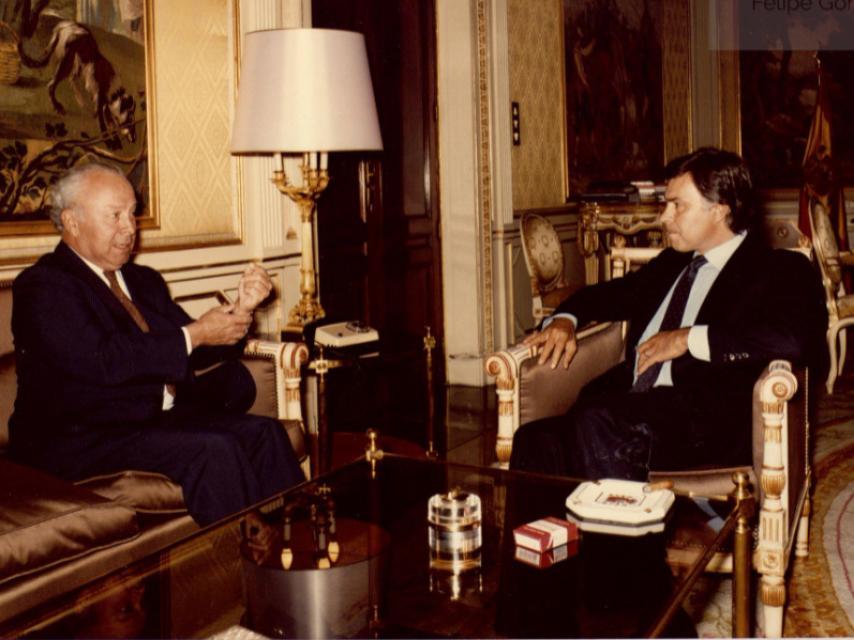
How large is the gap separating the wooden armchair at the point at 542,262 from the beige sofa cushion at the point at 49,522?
11.8 ft

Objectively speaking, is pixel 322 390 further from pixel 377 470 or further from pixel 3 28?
pixel 3 28

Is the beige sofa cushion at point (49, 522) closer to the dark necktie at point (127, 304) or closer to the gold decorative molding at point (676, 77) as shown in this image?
the dark necktie at point (127, 304)

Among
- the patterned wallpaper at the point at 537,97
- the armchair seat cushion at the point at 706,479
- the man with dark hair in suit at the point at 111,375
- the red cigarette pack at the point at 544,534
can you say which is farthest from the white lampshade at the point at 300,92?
the patterned wallpaper at the point at 537,97

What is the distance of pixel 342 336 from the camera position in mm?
3340

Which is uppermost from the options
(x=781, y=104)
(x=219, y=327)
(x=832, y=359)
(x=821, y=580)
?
(x=781, y=104)

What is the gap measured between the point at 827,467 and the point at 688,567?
245 centimetres

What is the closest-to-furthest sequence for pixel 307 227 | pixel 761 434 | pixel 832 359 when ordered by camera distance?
pixel 761 434 < pixel 307 227 < pixel 832 359

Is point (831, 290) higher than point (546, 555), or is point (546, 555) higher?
point (831, 290)

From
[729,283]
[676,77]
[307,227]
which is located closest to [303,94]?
[307,227]

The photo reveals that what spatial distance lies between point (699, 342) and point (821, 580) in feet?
2.74

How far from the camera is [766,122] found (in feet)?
29.1

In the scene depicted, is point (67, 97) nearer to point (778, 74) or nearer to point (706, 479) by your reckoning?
point (706, 479)

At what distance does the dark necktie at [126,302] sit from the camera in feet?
9.20

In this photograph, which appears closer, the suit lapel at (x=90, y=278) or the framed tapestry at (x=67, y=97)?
the suit lapel at (x=90, y=278)
